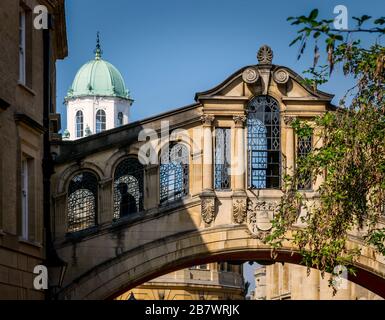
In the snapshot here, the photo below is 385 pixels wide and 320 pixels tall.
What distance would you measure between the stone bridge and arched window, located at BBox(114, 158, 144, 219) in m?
0.03

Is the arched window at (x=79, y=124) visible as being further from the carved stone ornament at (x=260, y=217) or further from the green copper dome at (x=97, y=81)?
the carved stone ornament at (x=260, y=217)

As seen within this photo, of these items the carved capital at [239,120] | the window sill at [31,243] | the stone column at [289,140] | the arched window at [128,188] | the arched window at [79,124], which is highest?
the arched window at [79,124]

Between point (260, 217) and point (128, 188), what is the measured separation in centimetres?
358

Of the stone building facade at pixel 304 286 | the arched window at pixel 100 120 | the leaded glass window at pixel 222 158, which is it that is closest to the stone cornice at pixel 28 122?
A: the leaded glass window at pixel 222 158

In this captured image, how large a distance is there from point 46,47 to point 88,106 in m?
71.0

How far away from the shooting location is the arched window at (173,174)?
4150 centimetres

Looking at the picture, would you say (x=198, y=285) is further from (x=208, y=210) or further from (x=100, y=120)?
(x=208, y=210)

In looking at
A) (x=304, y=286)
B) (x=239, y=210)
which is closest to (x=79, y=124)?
(x=304, y=286)

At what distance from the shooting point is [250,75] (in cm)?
4188

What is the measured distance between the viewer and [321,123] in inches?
1226

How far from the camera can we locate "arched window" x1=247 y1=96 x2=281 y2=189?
42.1 meters

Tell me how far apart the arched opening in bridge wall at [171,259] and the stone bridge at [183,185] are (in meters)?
0.03

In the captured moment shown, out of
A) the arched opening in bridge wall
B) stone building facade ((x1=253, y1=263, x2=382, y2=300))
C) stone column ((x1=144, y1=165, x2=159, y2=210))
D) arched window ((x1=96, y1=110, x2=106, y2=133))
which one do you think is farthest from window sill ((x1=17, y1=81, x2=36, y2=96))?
arched window ((x1=96, y1=110, x2=106, y2=133))

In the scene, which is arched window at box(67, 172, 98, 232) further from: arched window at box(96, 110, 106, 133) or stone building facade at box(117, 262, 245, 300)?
arched window at box(96, 110, 106, 133)
